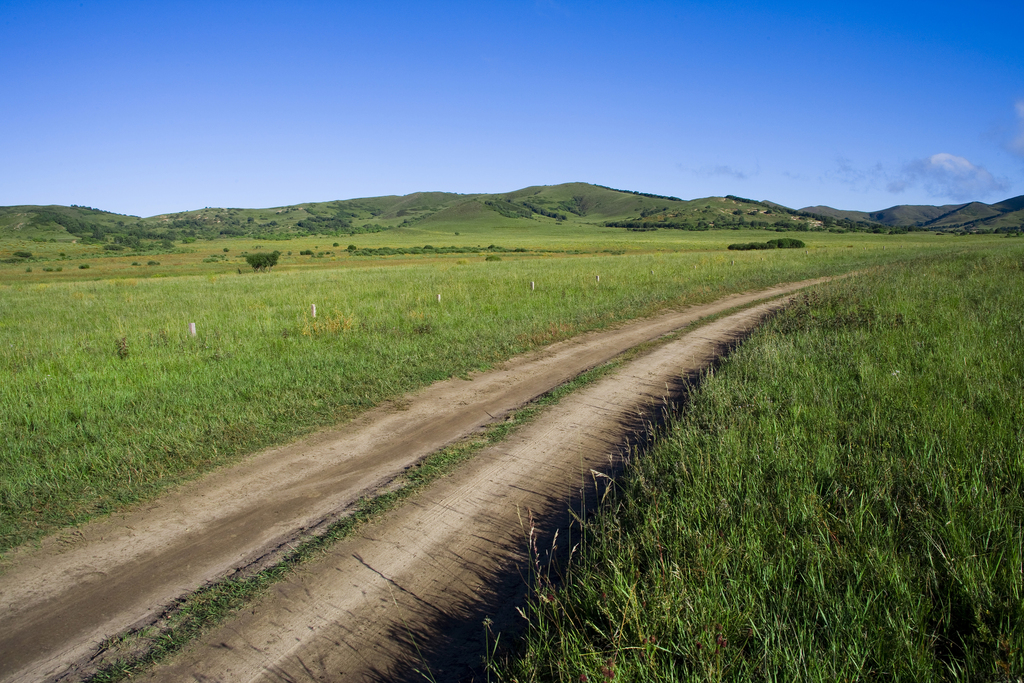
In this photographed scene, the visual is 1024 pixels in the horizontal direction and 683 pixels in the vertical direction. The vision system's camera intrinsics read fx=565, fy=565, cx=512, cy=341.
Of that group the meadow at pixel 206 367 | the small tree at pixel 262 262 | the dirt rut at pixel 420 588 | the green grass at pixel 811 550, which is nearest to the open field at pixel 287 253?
the small tree at pixel 262 262

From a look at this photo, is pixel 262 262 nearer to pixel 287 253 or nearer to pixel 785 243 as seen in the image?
pixel 287 253

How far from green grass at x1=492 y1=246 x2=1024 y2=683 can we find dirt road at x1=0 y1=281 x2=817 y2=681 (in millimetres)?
787

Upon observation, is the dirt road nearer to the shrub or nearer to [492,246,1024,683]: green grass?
[492,246,1024,683]: green grass

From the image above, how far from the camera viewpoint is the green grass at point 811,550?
2.96 metres

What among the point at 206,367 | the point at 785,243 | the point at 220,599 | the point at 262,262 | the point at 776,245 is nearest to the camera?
the point at 220,599

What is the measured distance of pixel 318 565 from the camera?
4457mm

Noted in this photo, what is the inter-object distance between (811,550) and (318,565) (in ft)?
11.8

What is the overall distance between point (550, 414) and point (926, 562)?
4.94 metres

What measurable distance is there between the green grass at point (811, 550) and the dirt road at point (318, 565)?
2.58 ft

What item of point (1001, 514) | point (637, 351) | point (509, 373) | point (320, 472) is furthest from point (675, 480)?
point (637, 351)

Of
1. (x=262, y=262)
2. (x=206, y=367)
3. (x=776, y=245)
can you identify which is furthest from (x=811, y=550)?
(x=776, y=245)

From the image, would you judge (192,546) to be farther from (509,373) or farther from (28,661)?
(509,373)

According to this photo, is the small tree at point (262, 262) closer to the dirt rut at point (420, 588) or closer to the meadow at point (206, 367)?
the meadow at point (206, 367)

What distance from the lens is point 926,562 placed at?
366 centimetres
